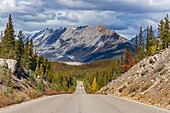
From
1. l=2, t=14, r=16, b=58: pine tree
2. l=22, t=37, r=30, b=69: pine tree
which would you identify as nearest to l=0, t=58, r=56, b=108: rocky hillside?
l=2, t=14, r=16, b=58: pine tree

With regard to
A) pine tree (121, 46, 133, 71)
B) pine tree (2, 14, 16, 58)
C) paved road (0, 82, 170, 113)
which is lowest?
pine tree (121, 46, 133, 71)

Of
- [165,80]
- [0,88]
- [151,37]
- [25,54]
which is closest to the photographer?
[165,80]

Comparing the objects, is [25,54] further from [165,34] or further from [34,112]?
[34,112]

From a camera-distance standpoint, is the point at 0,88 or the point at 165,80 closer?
the point at 165,80

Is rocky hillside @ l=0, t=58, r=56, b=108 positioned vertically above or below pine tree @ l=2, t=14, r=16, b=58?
below

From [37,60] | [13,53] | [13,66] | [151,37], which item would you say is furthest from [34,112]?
[37,60]

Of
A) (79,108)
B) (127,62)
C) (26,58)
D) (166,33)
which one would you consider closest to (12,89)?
(79,108)

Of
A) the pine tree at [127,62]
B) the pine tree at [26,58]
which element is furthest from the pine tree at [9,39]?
the pine tree at [127,62]

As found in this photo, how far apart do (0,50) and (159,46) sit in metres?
49.0

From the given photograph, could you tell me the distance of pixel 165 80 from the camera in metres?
37.5

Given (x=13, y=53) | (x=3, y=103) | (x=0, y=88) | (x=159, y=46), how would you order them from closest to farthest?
1. (x=3, y=103)
2. (x=0, y=88)
3. (x=13, y=53)
4. (x=159, y=46)

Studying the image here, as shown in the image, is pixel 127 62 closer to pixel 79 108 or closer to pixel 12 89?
pixel 12 89

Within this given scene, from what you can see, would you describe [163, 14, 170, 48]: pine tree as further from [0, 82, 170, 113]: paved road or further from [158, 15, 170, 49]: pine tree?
[0, 82, 170, 113]: paved road

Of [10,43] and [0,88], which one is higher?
[10,43]
